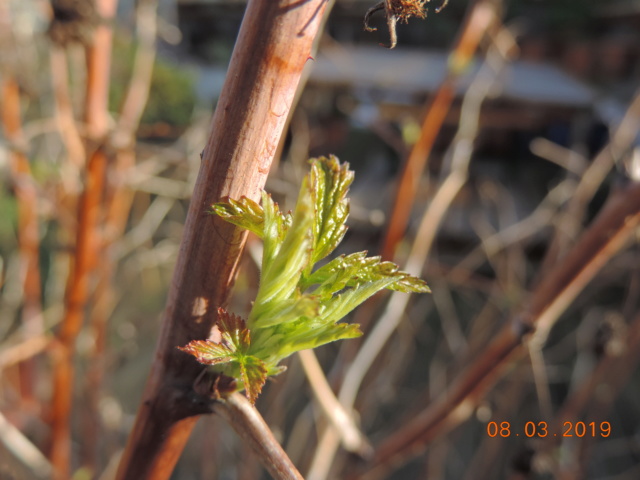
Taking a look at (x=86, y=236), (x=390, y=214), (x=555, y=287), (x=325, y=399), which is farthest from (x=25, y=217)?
(x=555, y=287)

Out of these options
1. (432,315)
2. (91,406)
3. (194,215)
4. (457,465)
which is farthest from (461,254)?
(194,215)

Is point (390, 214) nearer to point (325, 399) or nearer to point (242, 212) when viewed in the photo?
point (325, 399)

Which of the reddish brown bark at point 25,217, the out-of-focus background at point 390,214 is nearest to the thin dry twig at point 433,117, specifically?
the out-of-focus background at point 390,214

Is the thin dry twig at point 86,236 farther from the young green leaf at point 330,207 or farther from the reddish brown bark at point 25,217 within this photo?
the young green leaf at point 330,207

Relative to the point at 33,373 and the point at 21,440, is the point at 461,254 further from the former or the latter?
the point at 21,440

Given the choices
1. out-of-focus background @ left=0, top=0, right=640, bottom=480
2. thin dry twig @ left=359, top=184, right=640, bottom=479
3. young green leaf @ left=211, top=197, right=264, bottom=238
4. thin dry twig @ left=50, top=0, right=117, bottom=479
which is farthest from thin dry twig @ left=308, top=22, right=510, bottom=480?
young green leaf @ left=211, top=197, right=264, bottom=238
